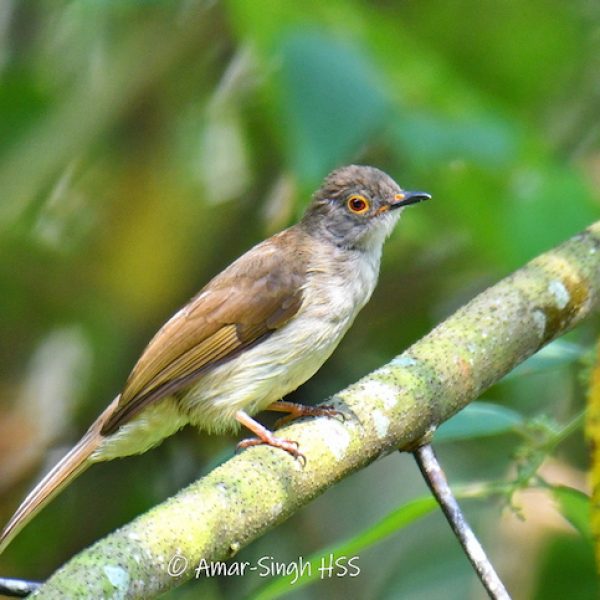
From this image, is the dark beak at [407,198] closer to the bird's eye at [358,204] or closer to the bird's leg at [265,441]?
the bird's eye at [358,204]

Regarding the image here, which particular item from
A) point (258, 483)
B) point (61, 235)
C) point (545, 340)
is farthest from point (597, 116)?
point (258, 483)

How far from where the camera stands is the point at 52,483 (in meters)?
3.92

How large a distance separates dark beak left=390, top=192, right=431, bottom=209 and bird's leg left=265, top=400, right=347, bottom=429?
97 centimetres

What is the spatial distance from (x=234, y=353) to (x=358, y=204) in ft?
3.08

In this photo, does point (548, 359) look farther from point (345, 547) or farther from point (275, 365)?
point (345, 547)

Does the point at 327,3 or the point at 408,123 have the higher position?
the point at 327,3

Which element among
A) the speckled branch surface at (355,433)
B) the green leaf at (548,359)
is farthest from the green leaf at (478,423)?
the green leaf at (548,359)

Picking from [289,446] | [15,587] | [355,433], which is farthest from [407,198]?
[15,587]

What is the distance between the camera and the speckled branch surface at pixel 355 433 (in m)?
2.59

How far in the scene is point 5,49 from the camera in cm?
564

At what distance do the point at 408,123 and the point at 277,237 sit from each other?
30.7 inches

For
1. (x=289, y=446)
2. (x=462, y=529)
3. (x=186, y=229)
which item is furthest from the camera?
(x=186, y=229)

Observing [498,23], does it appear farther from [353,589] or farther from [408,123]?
[353,589]

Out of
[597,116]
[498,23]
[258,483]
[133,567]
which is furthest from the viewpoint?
[597,116]
